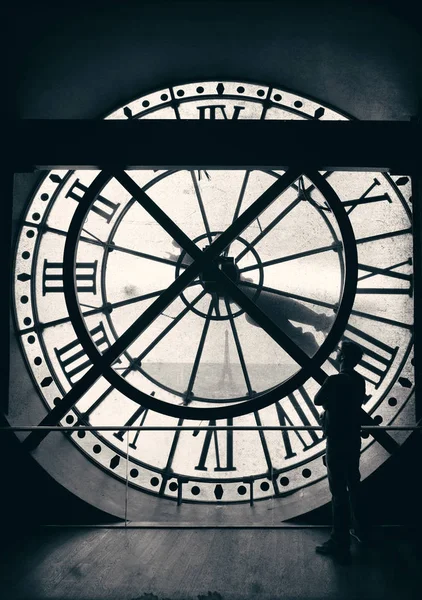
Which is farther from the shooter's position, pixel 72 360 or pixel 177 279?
pixel 72 360

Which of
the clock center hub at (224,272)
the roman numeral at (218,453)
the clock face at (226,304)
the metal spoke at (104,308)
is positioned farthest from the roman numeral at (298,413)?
the metal spoke at (104,308)

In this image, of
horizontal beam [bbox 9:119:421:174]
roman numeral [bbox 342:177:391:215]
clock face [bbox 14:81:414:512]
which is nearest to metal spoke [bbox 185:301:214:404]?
clock face [bbox 14:81:414:512]

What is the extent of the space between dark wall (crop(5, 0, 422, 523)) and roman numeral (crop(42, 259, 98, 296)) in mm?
1013

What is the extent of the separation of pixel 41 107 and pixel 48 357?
1583 mm

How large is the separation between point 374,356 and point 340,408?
152cm

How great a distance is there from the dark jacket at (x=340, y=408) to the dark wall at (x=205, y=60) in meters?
0.76

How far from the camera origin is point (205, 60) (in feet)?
11.7

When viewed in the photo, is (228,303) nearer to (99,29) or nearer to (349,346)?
(349,346)

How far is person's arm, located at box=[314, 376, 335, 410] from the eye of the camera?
2.63 m

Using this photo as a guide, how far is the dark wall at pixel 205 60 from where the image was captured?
2.59 metres

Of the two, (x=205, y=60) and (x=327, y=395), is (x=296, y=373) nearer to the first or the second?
(x=327, y=395)

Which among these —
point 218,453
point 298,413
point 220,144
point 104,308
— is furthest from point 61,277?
point 298,413

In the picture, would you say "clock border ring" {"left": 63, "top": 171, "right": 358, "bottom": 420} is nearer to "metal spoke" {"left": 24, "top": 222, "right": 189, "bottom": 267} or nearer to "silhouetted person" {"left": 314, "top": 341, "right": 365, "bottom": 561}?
"silhouetted person" {"left": 314, "top": 341, "right": 365, "bottom": 561}

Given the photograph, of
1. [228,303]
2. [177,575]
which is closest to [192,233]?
[228,303]
